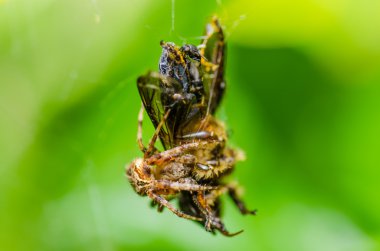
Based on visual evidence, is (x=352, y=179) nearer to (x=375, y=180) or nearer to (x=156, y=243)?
(x=375, y=180)

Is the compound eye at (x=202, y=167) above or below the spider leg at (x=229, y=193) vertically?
above

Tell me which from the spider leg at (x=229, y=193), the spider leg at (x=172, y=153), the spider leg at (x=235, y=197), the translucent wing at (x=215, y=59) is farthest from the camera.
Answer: the spider leg at (x=235, y=197)

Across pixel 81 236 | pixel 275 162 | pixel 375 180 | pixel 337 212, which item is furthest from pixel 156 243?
pixel 375 180

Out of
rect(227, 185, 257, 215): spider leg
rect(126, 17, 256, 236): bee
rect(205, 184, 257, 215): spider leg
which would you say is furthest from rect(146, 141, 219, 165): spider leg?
rect(227, 185, 257, 215): spider leg

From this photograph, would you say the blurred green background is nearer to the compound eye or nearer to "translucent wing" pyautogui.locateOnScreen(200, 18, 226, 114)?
"translucent wing" pyautogui.locateOnScreen(200, 18, 226, 114)

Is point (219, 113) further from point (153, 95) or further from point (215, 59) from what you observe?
point (153, 95)

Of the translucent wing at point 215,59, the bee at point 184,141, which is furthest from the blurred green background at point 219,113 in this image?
the bee at point 184,141

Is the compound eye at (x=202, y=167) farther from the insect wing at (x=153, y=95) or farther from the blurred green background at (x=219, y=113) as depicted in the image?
the blurred green background at (x=219, y=113)
